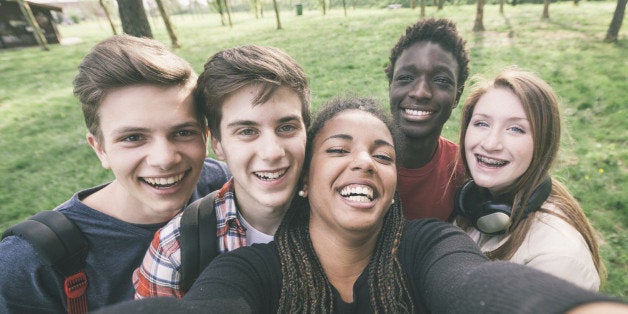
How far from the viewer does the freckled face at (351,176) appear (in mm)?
1905

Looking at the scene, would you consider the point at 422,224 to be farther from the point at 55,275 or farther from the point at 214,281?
the point at 55,275

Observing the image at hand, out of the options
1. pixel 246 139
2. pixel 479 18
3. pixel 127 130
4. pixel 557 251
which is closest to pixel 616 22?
pixel 479 18

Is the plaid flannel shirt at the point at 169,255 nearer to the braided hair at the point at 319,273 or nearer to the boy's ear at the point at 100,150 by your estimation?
the braided hair at the point at 319,273

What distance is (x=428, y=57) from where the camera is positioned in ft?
9.82

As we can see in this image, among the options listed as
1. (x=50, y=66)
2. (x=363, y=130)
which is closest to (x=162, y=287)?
(x=363, y=130)

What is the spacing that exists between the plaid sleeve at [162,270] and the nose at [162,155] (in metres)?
0.42

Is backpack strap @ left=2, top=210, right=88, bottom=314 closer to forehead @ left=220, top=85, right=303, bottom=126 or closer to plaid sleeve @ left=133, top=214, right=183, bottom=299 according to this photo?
plaid sleeve @ left=133, top=214, right=183, bottom=299

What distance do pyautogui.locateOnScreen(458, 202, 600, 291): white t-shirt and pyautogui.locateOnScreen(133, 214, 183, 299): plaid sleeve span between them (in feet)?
6.68

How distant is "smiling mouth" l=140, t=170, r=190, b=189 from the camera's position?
206 centimetres

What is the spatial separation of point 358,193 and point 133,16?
5.04 metres

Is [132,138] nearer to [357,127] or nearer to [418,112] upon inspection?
[357,127]

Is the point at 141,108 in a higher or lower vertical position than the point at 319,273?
higher

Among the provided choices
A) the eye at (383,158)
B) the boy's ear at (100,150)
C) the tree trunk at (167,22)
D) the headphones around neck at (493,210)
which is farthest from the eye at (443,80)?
the tree trunk at (167,22)

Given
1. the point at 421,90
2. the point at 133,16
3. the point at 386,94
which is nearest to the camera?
the point at 421,90
